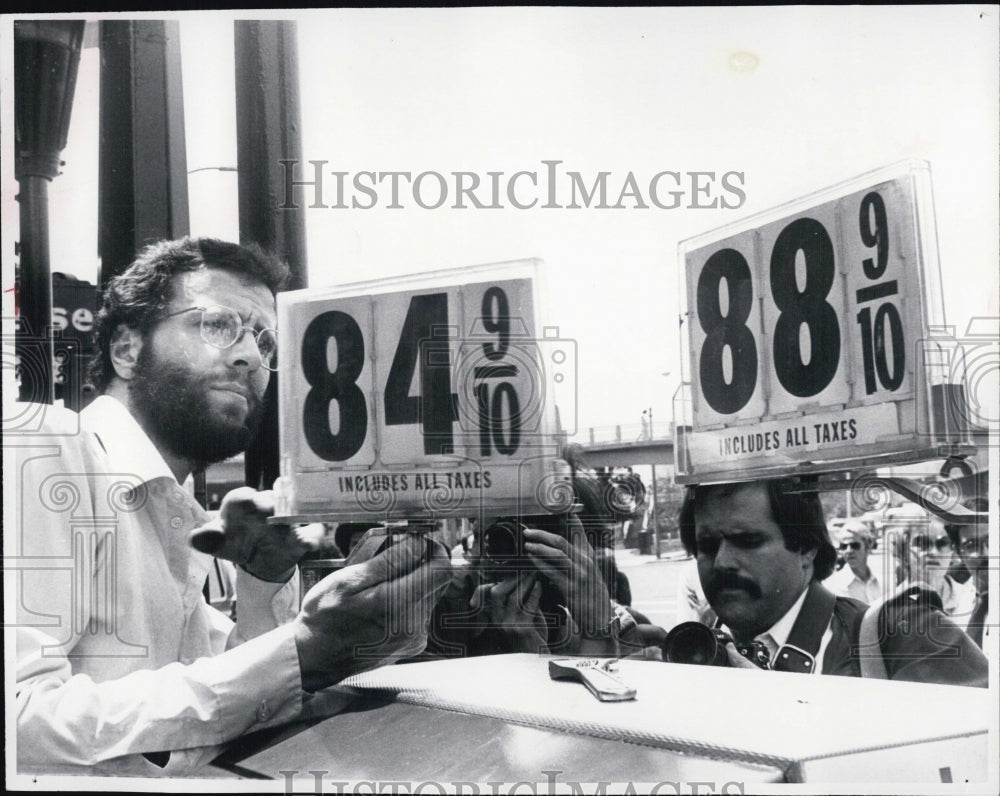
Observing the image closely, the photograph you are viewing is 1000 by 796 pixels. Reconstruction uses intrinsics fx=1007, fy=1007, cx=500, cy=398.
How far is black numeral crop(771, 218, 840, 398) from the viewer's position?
2744 millimetres

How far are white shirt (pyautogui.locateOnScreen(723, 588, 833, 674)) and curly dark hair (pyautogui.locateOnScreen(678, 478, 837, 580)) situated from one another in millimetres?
103

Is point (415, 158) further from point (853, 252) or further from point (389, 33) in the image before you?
point (853, 252)

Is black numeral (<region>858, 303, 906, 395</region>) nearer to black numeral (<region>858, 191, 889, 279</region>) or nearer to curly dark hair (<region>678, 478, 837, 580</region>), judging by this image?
black numeral (<region>858, 191, 889, 279</region>)

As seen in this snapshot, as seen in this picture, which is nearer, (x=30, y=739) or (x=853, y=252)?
(x=853, y=252)

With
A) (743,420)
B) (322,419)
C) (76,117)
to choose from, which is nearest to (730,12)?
(743,420)

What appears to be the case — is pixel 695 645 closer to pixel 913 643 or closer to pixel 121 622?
pixel 913 643

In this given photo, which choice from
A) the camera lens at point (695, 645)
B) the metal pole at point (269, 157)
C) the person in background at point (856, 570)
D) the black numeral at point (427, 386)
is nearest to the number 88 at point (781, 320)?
the person in background at point (856, 570)

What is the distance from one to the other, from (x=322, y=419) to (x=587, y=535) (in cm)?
83

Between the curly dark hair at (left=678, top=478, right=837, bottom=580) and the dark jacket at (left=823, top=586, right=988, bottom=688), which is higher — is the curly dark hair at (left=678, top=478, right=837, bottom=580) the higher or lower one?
the higher one

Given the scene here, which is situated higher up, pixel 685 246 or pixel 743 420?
pixel 685 246

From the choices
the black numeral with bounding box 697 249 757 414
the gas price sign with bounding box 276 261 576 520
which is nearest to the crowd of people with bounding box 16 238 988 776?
the gas price sign with bounding box 276 261 576 520

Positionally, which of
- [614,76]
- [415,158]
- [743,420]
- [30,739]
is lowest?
[30,739]

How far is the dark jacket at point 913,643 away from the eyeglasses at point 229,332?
1769 millimetres

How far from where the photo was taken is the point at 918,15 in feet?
9.34
